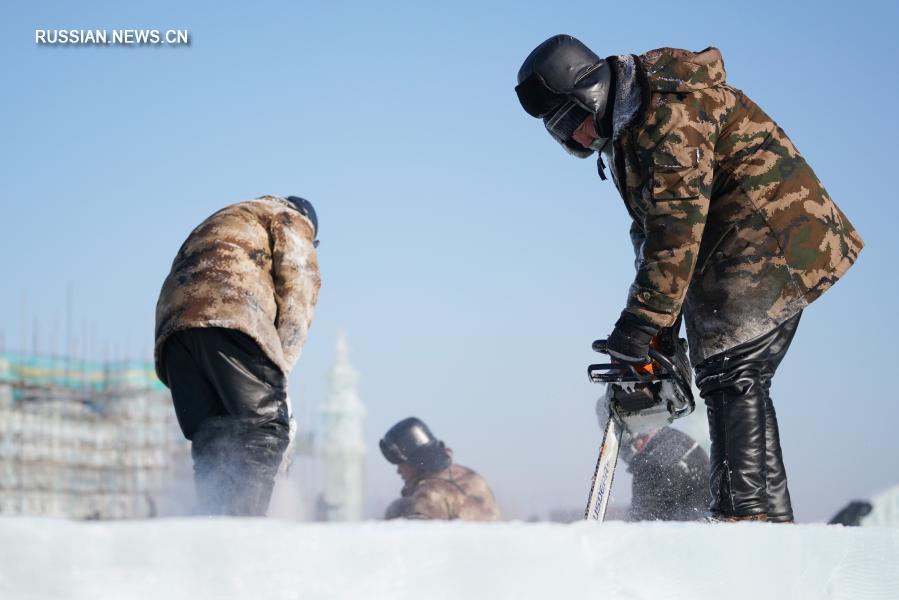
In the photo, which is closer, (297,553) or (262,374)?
(297,553)

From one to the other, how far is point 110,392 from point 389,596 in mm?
35753

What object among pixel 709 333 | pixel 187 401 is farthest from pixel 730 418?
pixel 187 401

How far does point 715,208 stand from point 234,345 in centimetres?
197

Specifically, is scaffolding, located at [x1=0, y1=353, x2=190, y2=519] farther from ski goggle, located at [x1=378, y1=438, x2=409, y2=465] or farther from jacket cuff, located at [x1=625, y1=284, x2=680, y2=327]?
jacket cuff, located at [x1=625, y1=284, x2=680, y2=327]

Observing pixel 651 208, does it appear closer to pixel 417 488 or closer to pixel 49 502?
pixel 417 488

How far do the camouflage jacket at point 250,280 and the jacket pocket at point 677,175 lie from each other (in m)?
1.79

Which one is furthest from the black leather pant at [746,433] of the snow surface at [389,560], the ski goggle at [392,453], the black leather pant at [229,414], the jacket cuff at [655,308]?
the ski goggle at [392,453]

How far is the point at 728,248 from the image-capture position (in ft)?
10.9

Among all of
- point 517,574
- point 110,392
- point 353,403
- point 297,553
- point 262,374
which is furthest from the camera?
point 353,403

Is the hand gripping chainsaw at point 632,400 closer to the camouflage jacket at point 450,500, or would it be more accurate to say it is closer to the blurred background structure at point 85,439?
the camouflage jacket at point 450,500

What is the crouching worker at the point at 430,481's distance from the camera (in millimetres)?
7367

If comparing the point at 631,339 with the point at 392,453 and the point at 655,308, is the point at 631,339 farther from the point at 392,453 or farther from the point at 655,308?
the point at 392,453

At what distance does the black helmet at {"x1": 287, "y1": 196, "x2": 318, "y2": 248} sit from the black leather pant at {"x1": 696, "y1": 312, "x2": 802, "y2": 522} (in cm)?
205

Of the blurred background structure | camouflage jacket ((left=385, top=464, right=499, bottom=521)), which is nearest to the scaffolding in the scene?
the blurred background structure
